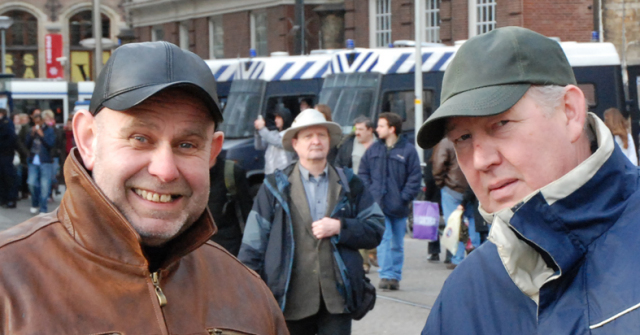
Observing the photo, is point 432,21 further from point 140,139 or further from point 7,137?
point 140,139

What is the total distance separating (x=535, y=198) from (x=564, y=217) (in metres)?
0.08

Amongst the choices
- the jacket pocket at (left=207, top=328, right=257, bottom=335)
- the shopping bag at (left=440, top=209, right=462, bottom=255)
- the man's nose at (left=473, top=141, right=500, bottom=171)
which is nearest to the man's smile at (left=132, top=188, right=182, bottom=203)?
the jacket pocket at (left=207, top=328, right=257, bottom=335)

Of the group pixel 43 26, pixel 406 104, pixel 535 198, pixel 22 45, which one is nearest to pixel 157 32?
pixel 43 26

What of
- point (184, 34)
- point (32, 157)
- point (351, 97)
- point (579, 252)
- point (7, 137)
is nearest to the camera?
point (579, 252)

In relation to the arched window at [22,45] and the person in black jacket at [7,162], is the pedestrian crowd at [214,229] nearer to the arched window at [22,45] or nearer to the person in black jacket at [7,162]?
the person in black jacket at [7,162]

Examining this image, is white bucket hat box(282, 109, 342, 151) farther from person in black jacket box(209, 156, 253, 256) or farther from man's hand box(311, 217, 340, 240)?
man's hand box(311, 217, 340, 240)

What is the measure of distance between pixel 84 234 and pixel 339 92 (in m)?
12.7

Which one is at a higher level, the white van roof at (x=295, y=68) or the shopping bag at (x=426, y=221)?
the white van roof at (x=295, y=68)

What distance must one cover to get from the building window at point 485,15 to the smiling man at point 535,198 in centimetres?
2252

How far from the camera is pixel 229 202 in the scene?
6.02 metres

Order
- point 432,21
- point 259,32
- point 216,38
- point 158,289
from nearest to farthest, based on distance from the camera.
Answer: point 158,289
point 432,21
point 259,32
point 216,38

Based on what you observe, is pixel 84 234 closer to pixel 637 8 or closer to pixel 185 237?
pixel 185 237

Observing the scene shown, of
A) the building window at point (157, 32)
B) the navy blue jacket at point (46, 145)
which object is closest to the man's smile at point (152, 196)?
the navy blue jacket at point (46, 145)

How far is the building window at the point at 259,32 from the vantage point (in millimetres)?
31922
